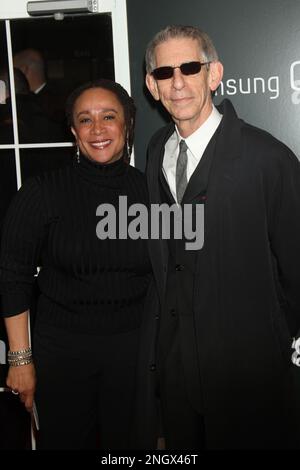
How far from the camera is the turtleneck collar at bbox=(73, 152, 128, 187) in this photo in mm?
2070

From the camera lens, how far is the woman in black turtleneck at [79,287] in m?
2.00

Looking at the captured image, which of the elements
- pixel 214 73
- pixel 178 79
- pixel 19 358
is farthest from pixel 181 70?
pixel 19 358

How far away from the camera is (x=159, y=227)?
2.03m

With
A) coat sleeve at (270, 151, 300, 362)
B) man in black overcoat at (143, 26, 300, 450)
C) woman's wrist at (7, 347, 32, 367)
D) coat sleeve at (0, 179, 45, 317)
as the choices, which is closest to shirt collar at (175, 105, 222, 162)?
man in black overcoat at (143, 26, 300, 450)

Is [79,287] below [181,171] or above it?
below

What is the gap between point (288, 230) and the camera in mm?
1894

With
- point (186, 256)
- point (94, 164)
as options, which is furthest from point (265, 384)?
point (94, 164)

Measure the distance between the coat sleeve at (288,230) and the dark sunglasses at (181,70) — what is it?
17.9 inches

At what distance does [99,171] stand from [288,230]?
747 mm

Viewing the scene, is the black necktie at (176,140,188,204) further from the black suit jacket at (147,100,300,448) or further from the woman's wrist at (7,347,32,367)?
the woman's wrist at (7,347,32,367)

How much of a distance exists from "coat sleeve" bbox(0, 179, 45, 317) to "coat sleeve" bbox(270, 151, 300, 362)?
855mm

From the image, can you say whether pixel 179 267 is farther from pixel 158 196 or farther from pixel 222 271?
pixel 158 196

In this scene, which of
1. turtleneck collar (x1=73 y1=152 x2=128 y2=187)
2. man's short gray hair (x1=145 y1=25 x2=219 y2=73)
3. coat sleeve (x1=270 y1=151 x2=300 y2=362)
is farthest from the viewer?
turtleneck collar (x1=73 y1=152 x2=128 y2=187)
